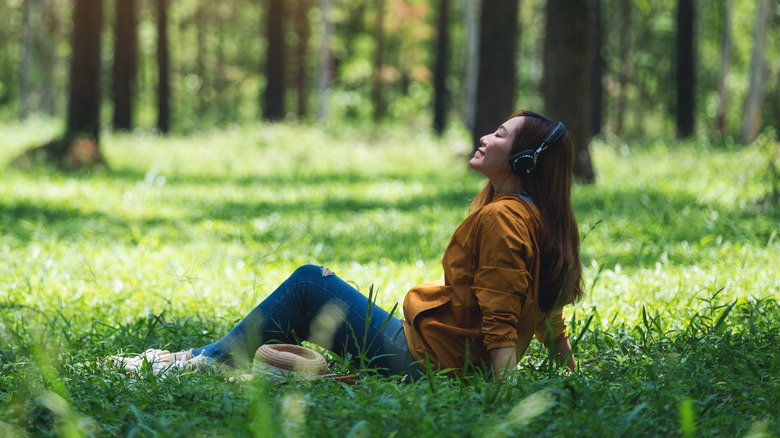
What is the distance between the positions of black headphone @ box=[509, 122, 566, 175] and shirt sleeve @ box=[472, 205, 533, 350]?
26cm

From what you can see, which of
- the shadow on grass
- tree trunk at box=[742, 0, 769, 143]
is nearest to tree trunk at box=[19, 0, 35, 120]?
the shadow on grass

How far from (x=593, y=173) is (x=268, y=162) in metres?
7.45

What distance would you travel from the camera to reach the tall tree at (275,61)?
21734 millimetres

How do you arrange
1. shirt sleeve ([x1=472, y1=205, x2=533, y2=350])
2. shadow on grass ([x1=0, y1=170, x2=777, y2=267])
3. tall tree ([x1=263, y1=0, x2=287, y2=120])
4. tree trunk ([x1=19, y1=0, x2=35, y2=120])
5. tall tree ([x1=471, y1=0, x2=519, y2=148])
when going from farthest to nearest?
tree trunk ([x1=19, y1=0, x2=35, y2=120]) < tall tree ([x1=263, y1=0, x2=287, y2=120]) < tall tree ([x1=471, y1=0, x2=519, y2=148]) < shadow on grass ([x1=0, y1=170, x2=777, y2=267]) < shirt sleeve ([x1=472, y1=205, x2=533, y2=350])

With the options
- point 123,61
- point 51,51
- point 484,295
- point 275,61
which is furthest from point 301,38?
point 484,295

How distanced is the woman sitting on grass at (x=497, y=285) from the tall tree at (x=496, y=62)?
1079 cm

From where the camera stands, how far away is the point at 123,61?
71.8 ft

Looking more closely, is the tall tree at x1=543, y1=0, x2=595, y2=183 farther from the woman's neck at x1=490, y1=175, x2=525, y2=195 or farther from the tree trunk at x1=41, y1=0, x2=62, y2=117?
the tree trunk at x1=41, y1=0, x2=62, y2=117

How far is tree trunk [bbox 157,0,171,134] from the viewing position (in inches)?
942

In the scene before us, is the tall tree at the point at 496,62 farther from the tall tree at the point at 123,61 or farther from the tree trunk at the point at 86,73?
the tall tree at the point at 123,61

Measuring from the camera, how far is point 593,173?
1123 centimetres

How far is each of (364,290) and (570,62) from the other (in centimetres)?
636

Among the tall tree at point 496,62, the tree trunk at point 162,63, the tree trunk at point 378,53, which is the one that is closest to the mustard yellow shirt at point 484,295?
the tall tree at point 496,62

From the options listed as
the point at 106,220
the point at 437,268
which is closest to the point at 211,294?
the point at 437,268
